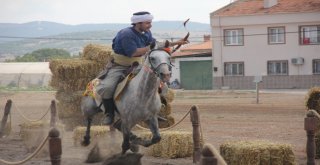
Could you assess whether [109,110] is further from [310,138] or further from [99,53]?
[99,53]

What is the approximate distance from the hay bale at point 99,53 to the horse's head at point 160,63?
10.1m

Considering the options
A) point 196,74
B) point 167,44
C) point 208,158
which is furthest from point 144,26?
point 196,74

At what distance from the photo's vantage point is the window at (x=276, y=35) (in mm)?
58906

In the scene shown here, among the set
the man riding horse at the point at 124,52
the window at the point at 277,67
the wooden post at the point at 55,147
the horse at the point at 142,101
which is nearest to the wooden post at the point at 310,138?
the horse at the point at 142,101

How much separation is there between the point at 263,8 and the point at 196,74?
30.8 ft

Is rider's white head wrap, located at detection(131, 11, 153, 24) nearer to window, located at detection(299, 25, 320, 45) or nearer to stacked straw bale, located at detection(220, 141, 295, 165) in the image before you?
stacked straw bale, located at detection(220, 141, 295, 165)

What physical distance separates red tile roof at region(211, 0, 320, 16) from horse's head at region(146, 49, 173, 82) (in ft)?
160

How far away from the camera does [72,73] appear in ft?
69.5

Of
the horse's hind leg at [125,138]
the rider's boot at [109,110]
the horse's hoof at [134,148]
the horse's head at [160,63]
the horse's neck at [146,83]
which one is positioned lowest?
the horse's hoof at [134,148]

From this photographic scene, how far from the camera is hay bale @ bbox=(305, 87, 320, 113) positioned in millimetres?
13039

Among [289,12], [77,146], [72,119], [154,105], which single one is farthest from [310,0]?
[154,105]

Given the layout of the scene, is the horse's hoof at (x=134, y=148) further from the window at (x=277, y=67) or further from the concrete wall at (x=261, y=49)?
the window at (x=277, y=67)

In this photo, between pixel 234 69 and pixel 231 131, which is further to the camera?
pixel 234 69

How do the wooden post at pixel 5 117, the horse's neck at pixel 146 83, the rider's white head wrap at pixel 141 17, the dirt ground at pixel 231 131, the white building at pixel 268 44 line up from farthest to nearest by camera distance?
1. the white building at pixel 268 44
2. the wooden post at pixel 5 117
3. the dirt ground at pixel 231 131
4. the rider's white head wrap at pixel 141 17
5. the horse's neck at pixel 146 83
